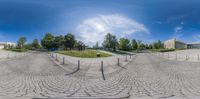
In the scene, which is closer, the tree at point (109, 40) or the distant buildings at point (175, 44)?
the tree at point (109, 40)

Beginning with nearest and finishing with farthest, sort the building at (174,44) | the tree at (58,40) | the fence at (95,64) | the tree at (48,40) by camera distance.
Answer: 1. the tree at (48,40)
2. the fence at (95,64)
3. the tree at (58,40)
4. the building at (174,44)

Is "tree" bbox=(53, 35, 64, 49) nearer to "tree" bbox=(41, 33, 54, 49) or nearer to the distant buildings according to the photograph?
"tree" bbox=(41, 33, 54, 49)

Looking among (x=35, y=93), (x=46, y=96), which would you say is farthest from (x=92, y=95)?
(x=35, y=93)

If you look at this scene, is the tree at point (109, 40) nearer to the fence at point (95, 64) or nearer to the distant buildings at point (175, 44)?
the fence at point (95, 64)

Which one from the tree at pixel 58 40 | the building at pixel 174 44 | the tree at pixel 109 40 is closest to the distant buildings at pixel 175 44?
the building at pixel 174 44

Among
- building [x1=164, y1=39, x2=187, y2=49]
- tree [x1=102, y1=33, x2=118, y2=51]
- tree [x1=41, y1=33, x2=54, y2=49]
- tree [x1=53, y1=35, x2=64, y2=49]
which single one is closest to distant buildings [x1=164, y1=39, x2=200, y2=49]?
building [x1=164, y1=39, x2=187, y2=49]

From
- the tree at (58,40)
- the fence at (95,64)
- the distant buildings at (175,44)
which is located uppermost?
the distant buildings at (175,44)

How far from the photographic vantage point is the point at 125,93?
521 cm

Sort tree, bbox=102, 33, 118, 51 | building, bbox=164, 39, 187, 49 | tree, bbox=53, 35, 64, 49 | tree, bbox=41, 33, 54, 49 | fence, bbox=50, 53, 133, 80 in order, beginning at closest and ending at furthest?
tree, bbox=41, 33, 54, 49, fence, bbox=50, 53, 133, 80, tree, bbox=53, 35, 64, 49, tree, bbox=102, 33, 118, 51, building, bbox=164, 39, 187, 49

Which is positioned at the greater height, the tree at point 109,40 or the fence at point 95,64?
the tree at point 109,40

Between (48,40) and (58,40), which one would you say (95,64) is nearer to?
(58,40)

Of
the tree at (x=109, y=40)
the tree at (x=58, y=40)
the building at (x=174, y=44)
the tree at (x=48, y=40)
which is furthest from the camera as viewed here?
the building at (x=174, y=44)

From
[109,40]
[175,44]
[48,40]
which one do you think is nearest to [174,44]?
[175,44]

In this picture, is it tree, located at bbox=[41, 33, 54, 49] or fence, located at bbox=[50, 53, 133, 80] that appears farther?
fence, located at bbox=[50, 53, 133, 80]
